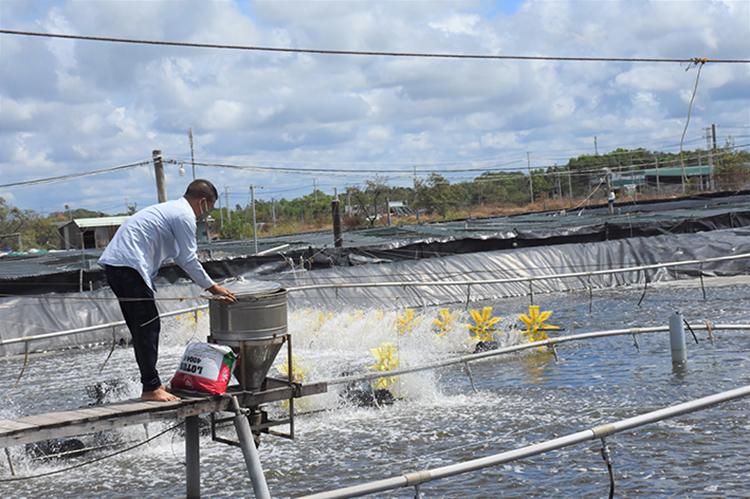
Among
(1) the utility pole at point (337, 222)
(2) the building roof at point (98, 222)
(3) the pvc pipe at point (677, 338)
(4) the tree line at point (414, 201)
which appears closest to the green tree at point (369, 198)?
(4) the tree line at point (414, 201)

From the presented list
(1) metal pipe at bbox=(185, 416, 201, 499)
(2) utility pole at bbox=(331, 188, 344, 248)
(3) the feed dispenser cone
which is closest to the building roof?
(2) utility pole at bbox=(331, 188, 344, 248)

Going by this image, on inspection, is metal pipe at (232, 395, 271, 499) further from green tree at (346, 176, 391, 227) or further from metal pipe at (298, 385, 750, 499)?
green tree at (346, 176, 391, 227)

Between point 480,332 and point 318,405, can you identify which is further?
point 480,332

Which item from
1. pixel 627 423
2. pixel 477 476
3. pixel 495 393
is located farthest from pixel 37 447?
pixel 627 423

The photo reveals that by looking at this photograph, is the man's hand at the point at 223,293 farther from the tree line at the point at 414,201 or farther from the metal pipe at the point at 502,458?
the tree line at the point at 414,201

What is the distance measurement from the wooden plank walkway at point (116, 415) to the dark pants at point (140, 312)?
0.80ft

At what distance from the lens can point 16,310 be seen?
57.6 feet

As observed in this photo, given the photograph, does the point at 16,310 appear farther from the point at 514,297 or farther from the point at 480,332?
the point at 514,297

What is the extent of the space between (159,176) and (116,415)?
1410 centimetres

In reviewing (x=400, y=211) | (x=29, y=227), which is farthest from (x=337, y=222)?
(x=29, y=227)

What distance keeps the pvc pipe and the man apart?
741 cm

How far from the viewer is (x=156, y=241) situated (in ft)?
18.3

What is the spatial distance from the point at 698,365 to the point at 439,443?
5.20 m

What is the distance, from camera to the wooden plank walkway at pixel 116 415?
15.5ft
